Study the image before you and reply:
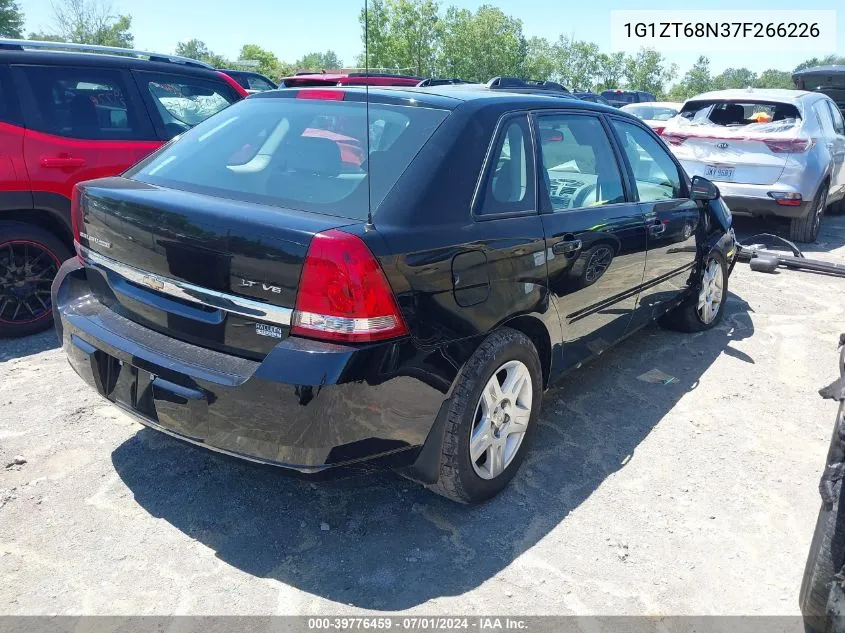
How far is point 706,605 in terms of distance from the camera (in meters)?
2.46

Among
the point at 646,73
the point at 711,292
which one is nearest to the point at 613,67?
the point at 646,73

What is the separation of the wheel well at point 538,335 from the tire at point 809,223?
634 centimetres

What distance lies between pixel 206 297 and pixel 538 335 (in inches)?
58.7

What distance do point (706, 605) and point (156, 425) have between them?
2082mm

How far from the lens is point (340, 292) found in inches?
88.7

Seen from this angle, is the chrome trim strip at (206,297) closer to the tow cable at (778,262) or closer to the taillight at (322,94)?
the taillight at (322,94)

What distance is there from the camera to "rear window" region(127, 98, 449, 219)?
2584mm

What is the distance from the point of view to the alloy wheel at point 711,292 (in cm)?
508

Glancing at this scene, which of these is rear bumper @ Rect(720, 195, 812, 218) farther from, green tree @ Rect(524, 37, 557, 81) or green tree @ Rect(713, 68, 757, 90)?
green tree @ Rect(713, 68, 757, 90)

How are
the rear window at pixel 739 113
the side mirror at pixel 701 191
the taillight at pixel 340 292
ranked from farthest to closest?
the rear window at pixel 739 113 < the side mirror at pixel 701 191 < the taillight at pixel 340 292

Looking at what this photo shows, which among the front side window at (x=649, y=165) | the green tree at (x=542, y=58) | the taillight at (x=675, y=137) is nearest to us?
the front side window at (x=649, y=165)

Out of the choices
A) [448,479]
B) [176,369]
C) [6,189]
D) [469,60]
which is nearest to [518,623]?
[448,479]

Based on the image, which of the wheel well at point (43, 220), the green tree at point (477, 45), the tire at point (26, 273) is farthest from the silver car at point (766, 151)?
the green tree at point (477, 45)

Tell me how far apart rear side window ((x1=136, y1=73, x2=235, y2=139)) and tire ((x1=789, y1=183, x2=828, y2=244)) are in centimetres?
662
